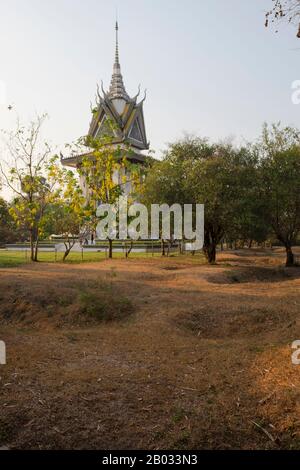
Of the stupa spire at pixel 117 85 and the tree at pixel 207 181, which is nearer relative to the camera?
the tree at pixel 207 181

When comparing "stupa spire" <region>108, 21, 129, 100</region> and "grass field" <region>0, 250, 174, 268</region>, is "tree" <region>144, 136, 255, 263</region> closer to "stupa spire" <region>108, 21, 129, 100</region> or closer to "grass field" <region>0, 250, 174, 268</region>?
"grass field" <region>0, 250, 174, 268</region>

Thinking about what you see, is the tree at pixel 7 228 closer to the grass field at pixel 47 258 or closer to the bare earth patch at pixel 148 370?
the grass field at pixel 47 258

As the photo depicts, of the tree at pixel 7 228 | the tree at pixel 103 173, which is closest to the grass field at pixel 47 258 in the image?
the tree at pixel 103 173

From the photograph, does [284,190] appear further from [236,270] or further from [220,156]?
[236,270]

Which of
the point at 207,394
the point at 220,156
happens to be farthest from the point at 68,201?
the point at 207,394

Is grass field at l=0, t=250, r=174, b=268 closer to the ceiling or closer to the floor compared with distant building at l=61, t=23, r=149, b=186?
closer to the floor

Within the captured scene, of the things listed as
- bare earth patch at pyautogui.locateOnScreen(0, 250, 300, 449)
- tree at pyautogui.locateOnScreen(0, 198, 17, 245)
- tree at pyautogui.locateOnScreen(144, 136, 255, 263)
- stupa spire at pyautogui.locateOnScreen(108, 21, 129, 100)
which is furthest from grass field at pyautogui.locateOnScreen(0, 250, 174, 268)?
stupa spire at pyautogui.locateOnScreen(108, 21, 129, 100)

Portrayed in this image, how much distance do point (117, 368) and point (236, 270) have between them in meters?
14.2

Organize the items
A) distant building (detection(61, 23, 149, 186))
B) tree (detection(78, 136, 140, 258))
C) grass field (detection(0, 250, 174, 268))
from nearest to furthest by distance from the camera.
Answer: grass field (detection(0, 250, 174, 268))
tree (detection(78, 136, 140, 258))
distant building (detection(61, 23, 149, 186))

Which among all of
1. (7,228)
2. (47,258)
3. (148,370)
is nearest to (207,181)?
(47,258)

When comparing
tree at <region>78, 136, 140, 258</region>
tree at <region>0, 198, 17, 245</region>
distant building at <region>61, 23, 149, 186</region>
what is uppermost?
distant building at <region>61, 23, 149, 186</region>

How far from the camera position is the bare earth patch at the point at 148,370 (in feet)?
13.4

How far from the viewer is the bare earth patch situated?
4.09m

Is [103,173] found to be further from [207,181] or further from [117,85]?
[117,85]
